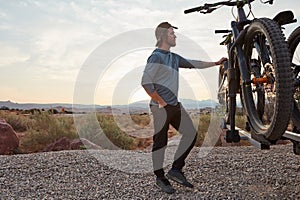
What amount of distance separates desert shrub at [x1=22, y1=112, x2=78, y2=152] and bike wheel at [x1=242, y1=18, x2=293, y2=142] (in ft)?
24.4

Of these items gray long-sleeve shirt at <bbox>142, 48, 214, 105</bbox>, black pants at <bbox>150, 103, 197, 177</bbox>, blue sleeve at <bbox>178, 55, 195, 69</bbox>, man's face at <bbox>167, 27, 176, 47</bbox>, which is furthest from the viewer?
blue sleeve at <bbox>178, 55, 195, 69</bbox>

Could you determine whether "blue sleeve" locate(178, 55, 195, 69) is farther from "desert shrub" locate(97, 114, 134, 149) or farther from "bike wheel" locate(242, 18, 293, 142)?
"desert shrub" locate(97, 114, 134, 149)

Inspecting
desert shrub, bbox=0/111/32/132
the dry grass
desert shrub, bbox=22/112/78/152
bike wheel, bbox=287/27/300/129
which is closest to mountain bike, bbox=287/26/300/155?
bike wheel, bbox=287/27/300/129

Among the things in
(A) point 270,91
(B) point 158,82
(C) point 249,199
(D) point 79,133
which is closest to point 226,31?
(B) point 158,82

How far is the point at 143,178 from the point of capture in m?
5.07

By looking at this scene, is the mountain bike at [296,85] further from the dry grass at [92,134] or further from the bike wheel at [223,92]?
the dry grass at [92,134]

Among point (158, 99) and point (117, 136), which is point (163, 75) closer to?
point (158, 99)

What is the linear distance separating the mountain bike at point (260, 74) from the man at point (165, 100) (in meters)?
0.49

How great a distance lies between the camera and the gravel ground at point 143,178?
4.30 metres

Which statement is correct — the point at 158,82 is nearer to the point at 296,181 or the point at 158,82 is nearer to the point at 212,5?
the point at 212,5

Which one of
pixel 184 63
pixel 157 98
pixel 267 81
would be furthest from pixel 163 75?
pixel 267 81

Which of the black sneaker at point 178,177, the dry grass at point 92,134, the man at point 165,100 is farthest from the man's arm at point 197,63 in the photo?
the dry grass at point 92,134

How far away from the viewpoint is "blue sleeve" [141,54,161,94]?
3.90 metres

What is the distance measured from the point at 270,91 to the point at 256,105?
1.49ft
